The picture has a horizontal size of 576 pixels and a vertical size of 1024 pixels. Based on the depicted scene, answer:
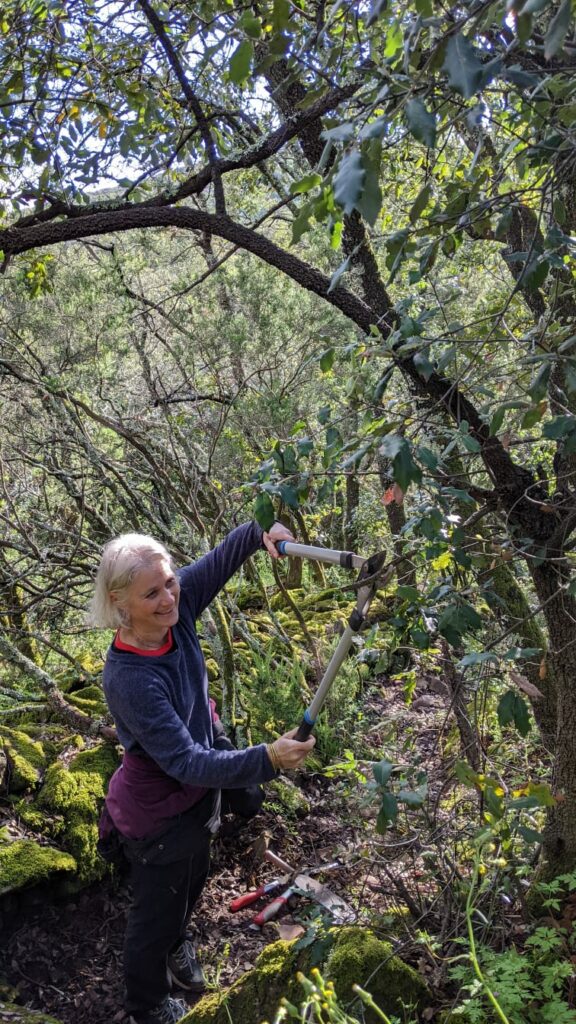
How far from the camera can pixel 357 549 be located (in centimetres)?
757

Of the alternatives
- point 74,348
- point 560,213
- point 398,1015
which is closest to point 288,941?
point 398,1015

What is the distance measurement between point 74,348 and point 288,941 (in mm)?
5142

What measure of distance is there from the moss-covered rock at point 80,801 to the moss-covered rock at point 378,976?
1403mm

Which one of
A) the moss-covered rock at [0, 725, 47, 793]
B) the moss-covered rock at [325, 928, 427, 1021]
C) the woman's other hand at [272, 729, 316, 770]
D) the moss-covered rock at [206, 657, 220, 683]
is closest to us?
the moss-covered rock at [325, 928, 427, 1021]

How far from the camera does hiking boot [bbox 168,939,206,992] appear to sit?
2984 mm

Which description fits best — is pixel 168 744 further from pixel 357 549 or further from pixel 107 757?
pixel 357 549

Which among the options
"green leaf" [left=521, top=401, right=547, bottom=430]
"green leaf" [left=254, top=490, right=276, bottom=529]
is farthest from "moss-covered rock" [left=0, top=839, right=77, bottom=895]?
"green leaf" [left=521, top=401, right=547, bottom=430]

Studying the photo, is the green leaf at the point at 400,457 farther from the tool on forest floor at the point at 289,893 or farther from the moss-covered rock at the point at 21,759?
the moss-covered rock at the point at 21,759

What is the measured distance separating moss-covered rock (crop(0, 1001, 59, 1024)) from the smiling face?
128 centimetres

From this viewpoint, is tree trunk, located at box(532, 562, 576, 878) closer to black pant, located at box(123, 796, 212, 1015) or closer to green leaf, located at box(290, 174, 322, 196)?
black pant, located at box(123, 796, 212, 1015)

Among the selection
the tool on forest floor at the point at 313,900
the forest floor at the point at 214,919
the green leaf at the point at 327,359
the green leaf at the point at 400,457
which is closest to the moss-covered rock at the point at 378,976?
the forest floor at the point at 214,919

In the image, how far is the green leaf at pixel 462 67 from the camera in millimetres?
1093

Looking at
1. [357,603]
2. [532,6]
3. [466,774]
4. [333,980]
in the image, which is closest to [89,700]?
[333,980]

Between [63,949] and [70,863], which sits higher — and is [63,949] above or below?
below
